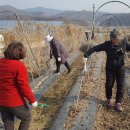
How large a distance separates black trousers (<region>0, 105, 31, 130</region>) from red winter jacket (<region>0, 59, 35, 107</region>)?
73 millimetres

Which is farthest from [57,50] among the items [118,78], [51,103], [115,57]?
[115,57]

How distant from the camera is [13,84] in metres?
4.45

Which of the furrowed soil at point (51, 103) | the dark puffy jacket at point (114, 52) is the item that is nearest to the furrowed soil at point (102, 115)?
the furrowed soil at point (51, 103)

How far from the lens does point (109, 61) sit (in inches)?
270

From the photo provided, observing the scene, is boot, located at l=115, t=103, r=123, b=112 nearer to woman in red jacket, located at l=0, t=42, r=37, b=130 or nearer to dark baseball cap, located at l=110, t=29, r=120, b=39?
dark baseball cap, located at l=110, t=29, r=120, b=39

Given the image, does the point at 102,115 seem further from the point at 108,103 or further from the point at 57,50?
the point at 57,50

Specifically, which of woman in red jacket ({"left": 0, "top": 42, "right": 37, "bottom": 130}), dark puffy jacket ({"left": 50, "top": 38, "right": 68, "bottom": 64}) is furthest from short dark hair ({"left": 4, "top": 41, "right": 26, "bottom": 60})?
dark puffy jacket ({"left": 50, "top": 38, "right": 68, "bottom": 64})

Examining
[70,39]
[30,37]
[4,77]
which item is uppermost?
[4,77]

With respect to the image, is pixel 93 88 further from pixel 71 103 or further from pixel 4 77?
pixel 4 77

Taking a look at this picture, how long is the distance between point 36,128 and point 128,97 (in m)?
2.97

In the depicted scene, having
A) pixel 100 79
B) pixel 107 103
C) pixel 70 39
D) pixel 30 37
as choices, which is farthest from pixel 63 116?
pixel 70 39

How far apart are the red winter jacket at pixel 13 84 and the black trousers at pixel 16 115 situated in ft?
0.24

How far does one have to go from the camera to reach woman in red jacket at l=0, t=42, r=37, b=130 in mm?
4363

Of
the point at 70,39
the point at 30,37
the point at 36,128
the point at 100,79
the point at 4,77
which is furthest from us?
the point at 70,39
